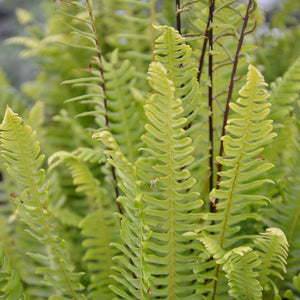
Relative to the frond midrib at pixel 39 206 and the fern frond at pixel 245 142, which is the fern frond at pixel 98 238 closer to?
the frond midrib at pixel 39 206

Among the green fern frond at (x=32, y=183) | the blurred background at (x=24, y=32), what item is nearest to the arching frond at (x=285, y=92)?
the blurred background at (x=24, y=32)

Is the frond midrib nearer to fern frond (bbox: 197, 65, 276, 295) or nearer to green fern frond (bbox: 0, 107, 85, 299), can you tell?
green fern frond (bbox: 0, 107, 85, 299)

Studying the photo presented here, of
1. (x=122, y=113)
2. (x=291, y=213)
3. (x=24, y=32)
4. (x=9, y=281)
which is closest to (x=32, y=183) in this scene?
(x=9, y=281)

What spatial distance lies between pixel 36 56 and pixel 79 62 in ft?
0.49

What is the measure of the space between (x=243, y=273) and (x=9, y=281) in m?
0.34

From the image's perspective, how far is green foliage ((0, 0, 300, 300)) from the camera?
0.53m

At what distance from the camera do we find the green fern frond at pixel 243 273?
0.53 metres

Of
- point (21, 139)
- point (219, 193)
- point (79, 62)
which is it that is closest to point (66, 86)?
point (79, 62)

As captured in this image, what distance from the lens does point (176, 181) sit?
0.61 m

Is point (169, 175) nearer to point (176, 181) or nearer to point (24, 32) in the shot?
point (176, 181)

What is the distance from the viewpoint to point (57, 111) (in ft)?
4.48

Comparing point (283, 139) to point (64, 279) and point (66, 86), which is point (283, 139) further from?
point (66, 86)

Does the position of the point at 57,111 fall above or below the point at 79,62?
below

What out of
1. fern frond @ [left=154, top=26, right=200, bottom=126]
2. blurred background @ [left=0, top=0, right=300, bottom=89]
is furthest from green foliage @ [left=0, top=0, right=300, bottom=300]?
blurred background @ [left=0, top=0, right=300, bottom=89]
